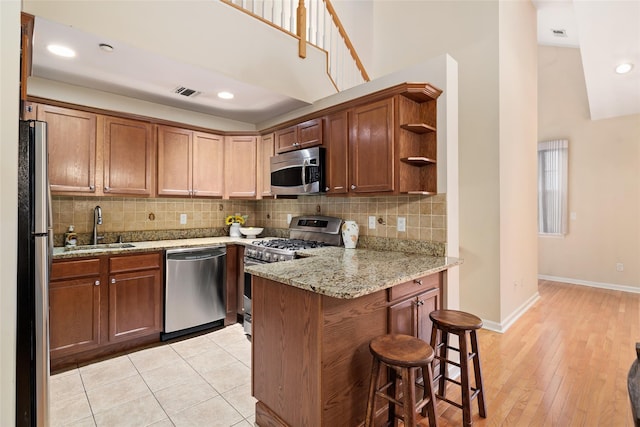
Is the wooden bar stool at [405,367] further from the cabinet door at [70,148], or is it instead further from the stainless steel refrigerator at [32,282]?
the cabinet door at [70,148]

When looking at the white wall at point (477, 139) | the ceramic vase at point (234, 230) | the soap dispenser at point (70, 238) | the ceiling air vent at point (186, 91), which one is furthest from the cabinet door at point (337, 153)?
the soap dispenser at point (70, 238)

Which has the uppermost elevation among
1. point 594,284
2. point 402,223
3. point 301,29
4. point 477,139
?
point 301,29

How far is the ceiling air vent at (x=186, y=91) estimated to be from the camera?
3154 mm

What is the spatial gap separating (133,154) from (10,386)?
271cm

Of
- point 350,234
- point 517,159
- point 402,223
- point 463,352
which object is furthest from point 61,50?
point 517,159

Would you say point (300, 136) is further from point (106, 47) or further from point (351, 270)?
point (351, 270)

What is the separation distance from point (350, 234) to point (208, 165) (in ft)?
6.56

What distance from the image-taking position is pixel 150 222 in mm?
3695

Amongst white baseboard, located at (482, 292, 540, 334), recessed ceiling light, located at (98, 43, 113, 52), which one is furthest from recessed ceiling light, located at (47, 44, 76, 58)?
white baseboard, located at (482, 292, 540, 334)

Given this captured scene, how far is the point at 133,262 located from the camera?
2959 millimetres

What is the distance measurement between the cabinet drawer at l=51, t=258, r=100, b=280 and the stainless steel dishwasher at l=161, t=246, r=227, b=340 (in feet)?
1.94

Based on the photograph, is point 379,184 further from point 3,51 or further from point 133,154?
point 133,154

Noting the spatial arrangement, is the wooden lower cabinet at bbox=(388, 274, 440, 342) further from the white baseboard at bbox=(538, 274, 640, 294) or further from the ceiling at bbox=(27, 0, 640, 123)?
the white baseboard at bbox=(538, 274, 640, 294)

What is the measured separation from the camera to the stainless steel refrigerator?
1299mm
